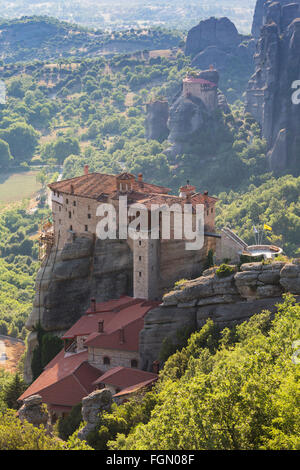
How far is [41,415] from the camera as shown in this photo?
5219 centimetres

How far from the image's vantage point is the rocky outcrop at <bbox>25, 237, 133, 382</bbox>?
239 feet

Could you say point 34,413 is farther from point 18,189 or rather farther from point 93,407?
point 18,189

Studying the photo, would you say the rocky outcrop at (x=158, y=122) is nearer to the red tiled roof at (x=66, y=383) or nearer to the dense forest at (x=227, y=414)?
the red tiled roof at (x=66, y=383)

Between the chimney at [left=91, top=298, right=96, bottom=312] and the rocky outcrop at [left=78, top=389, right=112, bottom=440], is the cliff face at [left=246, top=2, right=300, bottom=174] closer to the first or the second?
the chimney at [left=91, top=298, right=96, bottom=312]

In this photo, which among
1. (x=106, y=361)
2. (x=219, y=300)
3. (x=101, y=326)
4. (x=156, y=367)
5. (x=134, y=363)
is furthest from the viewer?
(x=101, y=326)

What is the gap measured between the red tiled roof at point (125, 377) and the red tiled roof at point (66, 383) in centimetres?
213

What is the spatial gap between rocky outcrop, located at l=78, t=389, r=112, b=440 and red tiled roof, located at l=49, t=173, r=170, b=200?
941 inches

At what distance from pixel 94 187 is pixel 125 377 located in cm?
2103

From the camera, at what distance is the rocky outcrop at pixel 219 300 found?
57.9 metres

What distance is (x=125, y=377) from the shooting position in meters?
60.1
